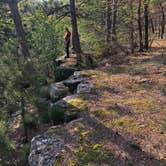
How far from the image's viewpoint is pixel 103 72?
495 inches

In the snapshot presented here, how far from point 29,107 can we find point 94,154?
10.3 feet

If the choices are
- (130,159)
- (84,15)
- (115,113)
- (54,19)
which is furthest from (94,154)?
(84,15)

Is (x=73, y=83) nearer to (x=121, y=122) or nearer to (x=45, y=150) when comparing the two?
(x=121, y=122)

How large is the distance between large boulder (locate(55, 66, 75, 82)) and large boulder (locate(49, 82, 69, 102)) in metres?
1.95

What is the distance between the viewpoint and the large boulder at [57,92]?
10.6 m

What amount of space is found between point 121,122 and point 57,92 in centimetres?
359

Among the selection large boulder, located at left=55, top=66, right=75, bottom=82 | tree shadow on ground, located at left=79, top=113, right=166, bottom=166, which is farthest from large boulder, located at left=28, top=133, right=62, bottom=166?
large boulder, located at left=55, top=66, right=75, bottom=82

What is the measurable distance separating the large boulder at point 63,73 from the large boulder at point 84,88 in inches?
91.4

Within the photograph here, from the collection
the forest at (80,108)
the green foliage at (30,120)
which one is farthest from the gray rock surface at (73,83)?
the green foliage at (30,120)

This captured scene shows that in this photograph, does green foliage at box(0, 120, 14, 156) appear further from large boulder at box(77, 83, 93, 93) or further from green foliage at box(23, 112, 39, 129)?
large boulder at box(77, 83, 93, 93)

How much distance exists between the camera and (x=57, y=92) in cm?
1072

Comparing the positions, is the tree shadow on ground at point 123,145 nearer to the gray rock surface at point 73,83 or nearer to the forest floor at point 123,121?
the forest floor at point 123,121

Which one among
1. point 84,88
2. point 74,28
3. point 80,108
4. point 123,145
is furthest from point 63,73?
point 123,145

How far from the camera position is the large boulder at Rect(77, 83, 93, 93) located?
10.3 m
